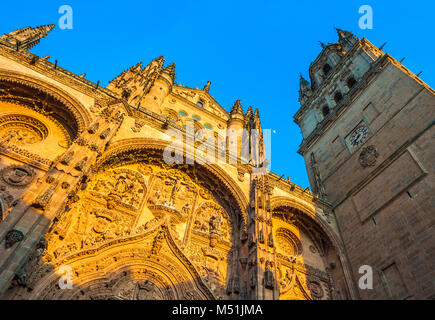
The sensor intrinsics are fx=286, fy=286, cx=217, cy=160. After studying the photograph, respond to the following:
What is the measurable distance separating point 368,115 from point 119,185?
47.6ft

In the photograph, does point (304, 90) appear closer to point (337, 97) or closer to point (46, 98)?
point (337, 97)

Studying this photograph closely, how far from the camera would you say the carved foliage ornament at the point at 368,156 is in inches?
586

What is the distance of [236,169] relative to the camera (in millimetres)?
13477

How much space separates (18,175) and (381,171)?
49.7 ft

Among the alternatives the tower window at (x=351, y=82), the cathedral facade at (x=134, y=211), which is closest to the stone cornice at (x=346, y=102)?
the tower window at (x=351, y=82)

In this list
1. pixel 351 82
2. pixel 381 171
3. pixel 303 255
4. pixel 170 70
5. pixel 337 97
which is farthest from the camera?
pixel 337 97

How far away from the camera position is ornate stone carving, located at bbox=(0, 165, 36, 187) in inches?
347

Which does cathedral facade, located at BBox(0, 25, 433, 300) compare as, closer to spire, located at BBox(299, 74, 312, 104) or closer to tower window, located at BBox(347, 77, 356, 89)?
tower window, located at BBox(347, 77, 356, 89)

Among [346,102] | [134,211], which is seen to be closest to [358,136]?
[346,102]

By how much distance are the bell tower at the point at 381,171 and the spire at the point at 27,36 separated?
1911 cm

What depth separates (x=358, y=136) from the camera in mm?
17078

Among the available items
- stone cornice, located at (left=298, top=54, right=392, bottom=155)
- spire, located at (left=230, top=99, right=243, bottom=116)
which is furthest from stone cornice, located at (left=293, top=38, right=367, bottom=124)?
spire, located at (left=230, top=99, right=243, bottom=116)

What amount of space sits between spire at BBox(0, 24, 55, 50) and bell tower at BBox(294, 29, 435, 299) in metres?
19.1

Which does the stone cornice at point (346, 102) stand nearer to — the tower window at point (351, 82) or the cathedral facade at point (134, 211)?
the tower window at point (351, 82)
